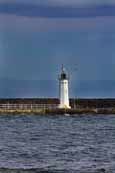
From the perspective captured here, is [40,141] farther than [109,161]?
Yes

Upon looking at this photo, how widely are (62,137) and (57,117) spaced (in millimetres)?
29565

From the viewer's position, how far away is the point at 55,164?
3388 centimetres

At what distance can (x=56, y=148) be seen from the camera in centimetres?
4212

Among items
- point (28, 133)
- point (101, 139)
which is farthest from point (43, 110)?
point (101, 139)

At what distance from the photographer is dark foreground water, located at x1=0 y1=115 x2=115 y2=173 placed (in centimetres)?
3281

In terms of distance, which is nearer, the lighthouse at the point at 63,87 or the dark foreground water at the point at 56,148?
the dark foreground water at the point at 56,148

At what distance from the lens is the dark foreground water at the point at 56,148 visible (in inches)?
1292

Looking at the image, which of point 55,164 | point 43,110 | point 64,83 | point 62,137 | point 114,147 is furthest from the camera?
point 43,110

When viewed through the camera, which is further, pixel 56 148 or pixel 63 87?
pixel 63 87

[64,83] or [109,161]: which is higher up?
[64,83]

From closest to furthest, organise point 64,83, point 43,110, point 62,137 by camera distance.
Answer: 1. point 62,137
2. point 64,83
3. point 43,110

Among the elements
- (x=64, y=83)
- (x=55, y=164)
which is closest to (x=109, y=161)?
(x=55, y=164)

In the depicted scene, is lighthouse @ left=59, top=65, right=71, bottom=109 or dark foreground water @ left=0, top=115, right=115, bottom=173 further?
lighthouse @ left=59, top=65, right=71, bottom=109

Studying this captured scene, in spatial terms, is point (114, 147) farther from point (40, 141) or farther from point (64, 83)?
point (64, 83)
